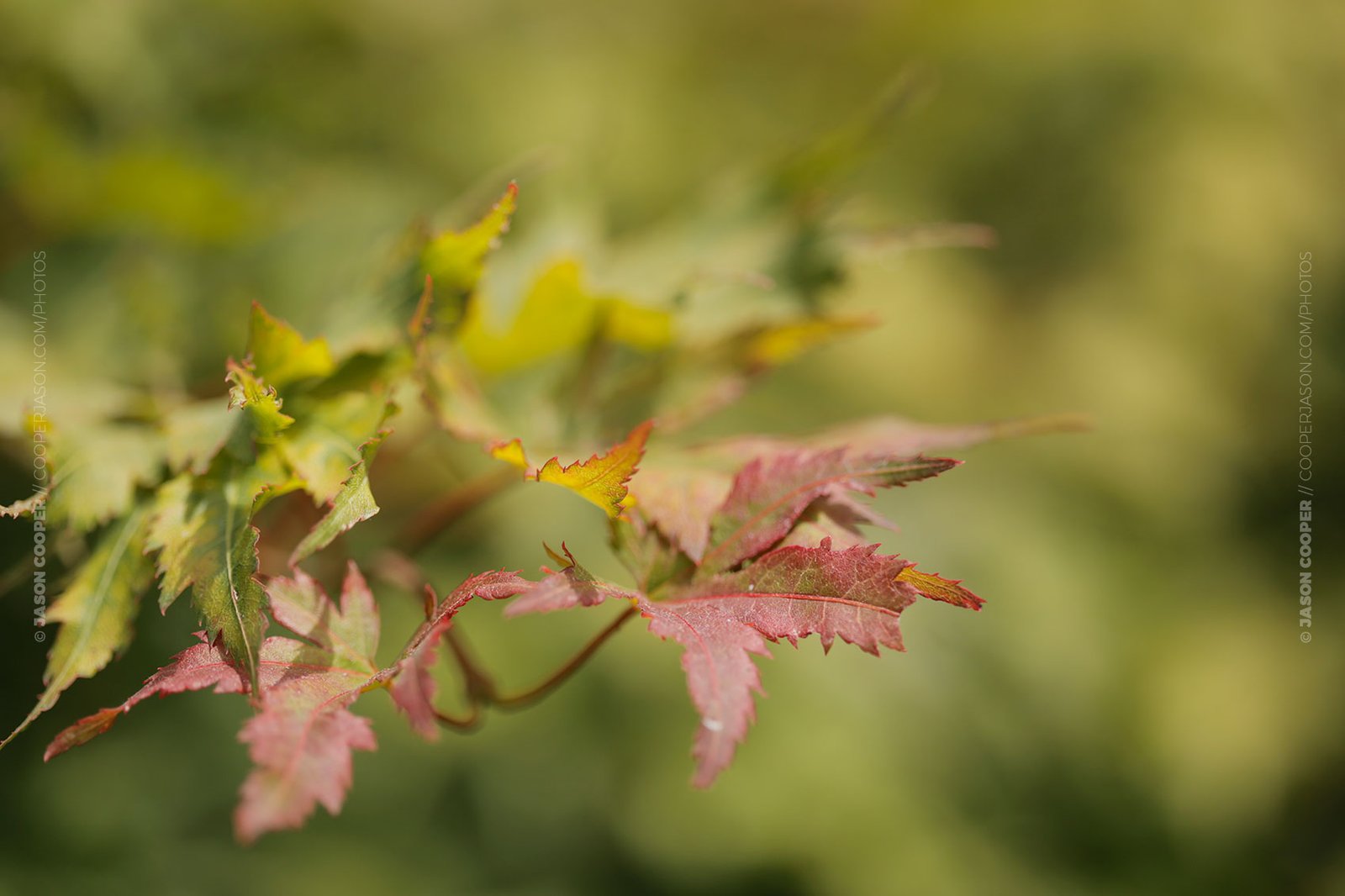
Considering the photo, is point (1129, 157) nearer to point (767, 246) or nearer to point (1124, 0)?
point (1124, 0)

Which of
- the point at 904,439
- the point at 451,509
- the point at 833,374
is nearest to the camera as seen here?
the point at 904,439

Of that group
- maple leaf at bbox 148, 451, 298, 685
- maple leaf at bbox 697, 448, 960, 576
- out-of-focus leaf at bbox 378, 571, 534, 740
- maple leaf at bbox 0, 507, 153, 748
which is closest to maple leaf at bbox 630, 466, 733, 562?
maple leaf at bbox 697, 448, 960, 576

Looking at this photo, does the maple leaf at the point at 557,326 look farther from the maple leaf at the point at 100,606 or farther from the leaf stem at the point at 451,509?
the maple leaf at the point at 100,606

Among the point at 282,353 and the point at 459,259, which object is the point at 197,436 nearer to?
the point at 282,353

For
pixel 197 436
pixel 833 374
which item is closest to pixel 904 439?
pixel 197 436

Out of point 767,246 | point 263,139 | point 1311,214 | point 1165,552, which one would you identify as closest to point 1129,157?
point 1311,214

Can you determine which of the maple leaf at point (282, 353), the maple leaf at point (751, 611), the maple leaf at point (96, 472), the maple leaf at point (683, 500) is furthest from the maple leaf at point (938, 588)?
the maple leaf at point (96, 472)

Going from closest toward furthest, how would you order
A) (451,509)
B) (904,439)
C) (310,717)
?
(310,717) < (904,439) < (451,509)
